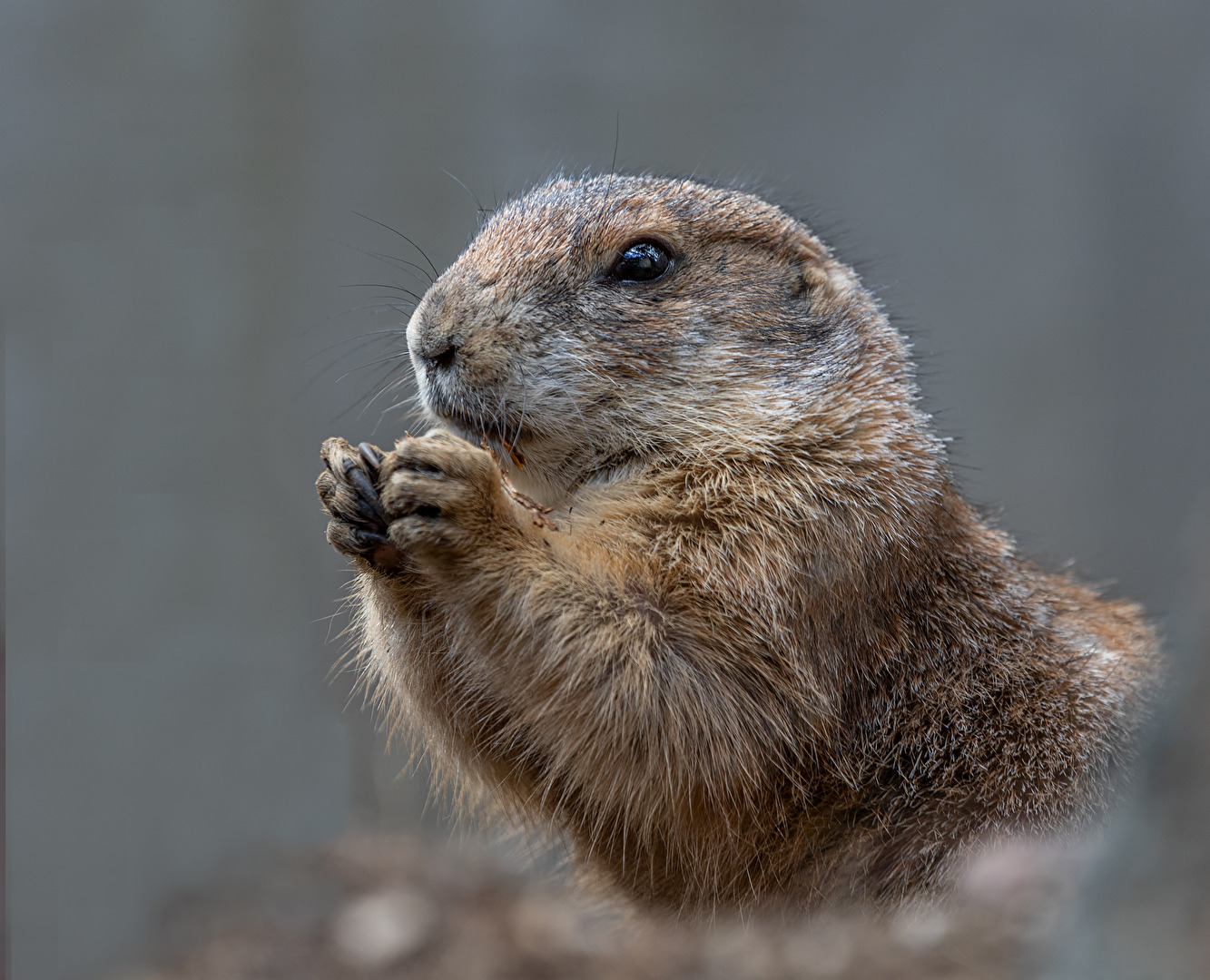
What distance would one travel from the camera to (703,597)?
2.64m

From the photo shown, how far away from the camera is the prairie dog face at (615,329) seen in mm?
2859

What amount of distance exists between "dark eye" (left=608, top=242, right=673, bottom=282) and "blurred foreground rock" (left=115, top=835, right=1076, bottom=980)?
198 centimetres

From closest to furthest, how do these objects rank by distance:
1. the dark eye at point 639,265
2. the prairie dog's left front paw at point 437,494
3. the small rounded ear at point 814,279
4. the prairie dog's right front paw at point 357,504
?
the prairie dog's left front paw at point 437,494 < the prairie dog's right front paw at point 357,504 < the dark eye at point 639,265 < the small rounded ear at point 814,279

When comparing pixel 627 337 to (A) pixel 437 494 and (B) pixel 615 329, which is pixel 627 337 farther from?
(A) pixel 437 494

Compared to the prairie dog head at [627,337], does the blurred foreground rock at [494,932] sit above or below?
below

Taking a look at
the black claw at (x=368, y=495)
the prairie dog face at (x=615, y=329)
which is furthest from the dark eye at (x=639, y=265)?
the black claw at (x=368, y=495)

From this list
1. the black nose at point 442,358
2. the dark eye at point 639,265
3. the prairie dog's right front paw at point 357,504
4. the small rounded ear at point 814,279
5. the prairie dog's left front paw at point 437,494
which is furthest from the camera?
the small rounded ear at point 814,279

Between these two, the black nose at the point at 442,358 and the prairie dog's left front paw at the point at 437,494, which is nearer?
the prairie dog's left front paw at the point at 437,494

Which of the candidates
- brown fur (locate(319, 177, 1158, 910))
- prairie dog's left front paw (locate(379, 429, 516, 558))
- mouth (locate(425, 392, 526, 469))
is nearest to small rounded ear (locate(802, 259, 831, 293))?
brown fur (locate(319, 177, 1158, 910))

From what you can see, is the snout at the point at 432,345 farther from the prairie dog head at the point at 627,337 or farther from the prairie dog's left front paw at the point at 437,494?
the prairie dog's left front paw at the point at 437,494

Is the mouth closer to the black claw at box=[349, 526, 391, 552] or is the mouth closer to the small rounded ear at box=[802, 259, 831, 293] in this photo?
the black claw at box=[349, 526, 391, 552]

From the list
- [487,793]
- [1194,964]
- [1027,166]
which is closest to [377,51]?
[1027,166]

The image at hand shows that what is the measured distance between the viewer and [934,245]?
798cm

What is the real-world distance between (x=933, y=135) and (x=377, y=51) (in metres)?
4.16
